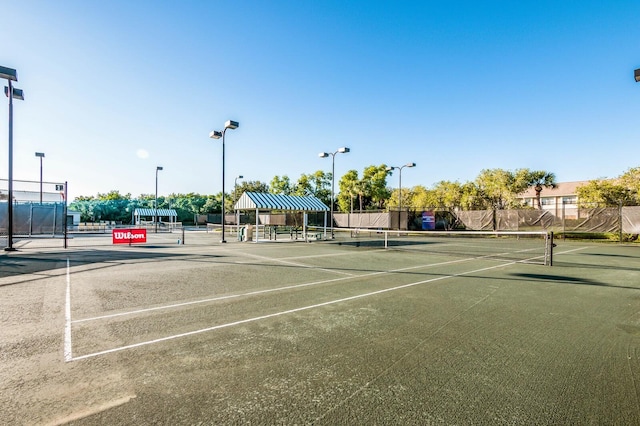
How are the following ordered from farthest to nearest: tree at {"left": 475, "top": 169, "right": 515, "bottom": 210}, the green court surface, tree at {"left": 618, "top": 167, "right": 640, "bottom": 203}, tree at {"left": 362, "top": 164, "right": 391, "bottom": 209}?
tree at {"left": 362, "top": 164, "right": 391, "bottom": 209} < tree at {"left": 475, "top": 169, "right": 515, "bottom": 210} < tree at {"left": 618, "top": 167, "right": 640, "bottom": 203} < the green court surface

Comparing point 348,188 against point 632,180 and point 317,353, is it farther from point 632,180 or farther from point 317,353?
point 317,353

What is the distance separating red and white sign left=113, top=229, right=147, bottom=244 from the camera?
19.5m

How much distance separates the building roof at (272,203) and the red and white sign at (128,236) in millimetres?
6429

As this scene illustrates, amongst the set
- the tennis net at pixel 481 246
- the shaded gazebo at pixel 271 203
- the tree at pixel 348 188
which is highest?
the tree at pixel 348 188

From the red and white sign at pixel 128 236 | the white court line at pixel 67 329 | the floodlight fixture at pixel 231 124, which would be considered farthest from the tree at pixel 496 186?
the white court line at pixel 67 329

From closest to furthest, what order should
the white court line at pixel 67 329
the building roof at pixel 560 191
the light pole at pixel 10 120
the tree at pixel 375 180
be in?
the white court line at pixel 67 329 < the light pole at pixel 10 120 < the tree at pixel 375 180 < the building roof at pixel 560 191

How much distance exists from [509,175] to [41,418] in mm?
46086

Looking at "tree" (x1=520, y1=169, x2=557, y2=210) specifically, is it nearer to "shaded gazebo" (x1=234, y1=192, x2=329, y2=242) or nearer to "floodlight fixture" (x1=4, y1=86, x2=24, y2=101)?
"shaded gazebo" (x1=234, y1=192, x2=329, y2=242)

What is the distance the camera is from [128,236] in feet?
65.6

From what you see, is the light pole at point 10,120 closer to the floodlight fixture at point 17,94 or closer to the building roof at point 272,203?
the floodlight fixture at point 17,94

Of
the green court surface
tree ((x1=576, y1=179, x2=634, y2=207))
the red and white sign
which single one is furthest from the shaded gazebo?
tree ((x1=576, y1=179, x2=634, y2=207))

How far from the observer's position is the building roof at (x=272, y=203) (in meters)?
21.8

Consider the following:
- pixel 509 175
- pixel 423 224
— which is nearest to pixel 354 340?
pixel 423 224

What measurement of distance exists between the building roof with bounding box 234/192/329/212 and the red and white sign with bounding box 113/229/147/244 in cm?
643
